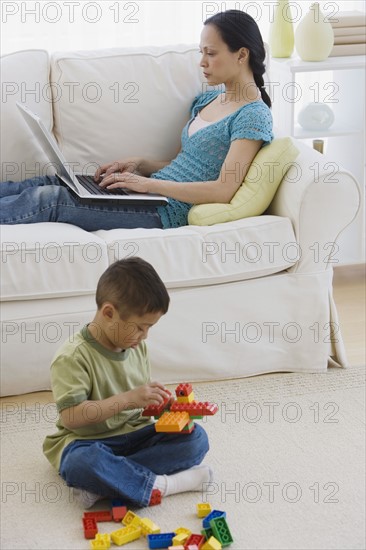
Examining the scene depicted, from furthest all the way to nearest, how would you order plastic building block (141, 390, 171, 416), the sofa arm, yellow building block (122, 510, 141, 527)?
the sofa arm
plastic building block (141, 390, 171, 416)
yellow building block (122, 510, 141, 527)

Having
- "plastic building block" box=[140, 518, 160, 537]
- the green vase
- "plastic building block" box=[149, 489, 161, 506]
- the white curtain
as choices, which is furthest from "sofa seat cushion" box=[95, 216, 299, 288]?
the white curtain

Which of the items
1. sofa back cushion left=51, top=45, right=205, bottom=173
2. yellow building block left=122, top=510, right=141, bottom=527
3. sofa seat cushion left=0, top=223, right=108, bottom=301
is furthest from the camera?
sofa back cushion left=51, top=45, right=205, bottom=173

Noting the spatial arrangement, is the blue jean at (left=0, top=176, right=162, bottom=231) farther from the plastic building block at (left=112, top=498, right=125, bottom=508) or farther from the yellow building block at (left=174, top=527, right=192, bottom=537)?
the yellow building block at (left=174, top=527, right=192, bottom=537)

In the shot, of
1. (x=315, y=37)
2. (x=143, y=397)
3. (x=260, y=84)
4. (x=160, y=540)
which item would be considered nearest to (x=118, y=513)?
(x=160, y=540)

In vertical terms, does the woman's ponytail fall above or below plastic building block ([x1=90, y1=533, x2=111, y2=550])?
above

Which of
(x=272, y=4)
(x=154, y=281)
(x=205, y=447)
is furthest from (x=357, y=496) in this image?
(x=272, y=4)

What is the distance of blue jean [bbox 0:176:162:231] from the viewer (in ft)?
8.46

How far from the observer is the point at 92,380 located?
1.96 metres

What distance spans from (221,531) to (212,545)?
0.05 metres

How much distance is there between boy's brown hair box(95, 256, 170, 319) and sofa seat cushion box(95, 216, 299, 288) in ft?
1.74

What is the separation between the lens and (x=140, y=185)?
263cm

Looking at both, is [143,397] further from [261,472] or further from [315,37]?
[315,37]

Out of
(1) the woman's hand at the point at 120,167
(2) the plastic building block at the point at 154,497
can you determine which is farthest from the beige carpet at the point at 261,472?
(1) the woman's hand at the point at 120,167

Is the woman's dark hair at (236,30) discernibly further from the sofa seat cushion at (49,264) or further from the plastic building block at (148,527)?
the plastic building block at (148,527)
